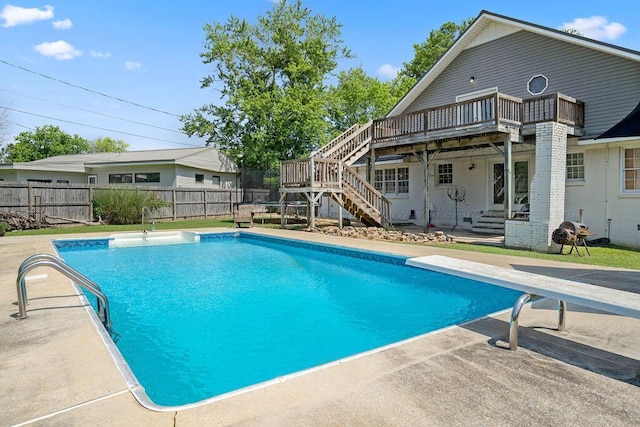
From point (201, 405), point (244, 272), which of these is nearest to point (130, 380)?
point (201, 405)

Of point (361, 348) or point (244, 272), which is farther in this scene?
point (244, 272)

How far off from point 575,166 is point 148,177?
73.2 ft

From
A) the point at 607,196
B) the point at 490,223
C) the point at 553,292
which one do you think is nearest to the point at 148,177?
the point at 490,223

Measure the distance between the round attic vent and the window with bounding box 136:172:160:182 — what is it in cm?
2027

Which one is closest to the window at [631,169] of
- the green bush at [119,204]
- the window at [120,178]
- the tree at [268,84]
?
the tree at [268,84]

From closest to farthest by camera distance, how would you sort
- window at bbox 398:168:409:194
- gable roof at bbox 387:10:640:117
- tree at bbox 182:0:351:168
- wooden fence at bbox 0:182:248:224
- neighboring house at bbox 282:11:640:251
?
neighboring house at bbox 282:11:640:251 → gable roof at bbox 387:10:640:117 → wooden fence at bbox 0:182:248:224 → window at bbox 398:168:409:194 → tree at bbox 182:0:351:168

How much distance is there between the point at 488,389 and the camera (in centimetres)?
279

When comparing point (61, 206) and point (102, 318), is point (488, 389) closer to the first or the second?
point (102, 318)

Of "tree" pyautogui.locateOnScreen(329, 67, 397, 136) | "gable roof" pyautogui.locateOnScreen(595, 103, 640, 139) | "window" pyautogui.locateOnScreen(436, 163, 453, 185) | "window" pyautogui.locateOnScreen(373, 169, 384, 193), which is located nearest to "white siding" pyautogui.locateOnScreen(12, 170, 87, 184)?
"tree" pyautogui.locateOnScreen(329, 67, 397, 136)

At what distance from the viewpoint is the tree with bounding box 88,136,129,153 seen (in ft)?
233

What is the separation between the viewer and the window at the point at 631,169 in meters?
10.8

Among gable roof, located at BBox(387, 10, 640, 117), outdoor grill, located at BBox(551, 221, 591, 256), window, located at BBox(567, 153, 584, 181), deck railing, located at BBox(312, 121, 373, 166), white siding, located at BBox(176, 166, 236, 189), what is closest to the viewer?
outdoor grill, located at BBox(551, 221, 591, 256)

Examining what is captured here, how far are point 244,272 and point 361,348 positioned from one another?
4821 millimetres

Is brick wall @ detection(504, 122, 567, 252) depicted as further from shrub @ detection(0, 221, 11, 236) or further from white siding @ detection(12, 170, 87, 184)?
white siding @ detection(12, 170, 87, 184)
